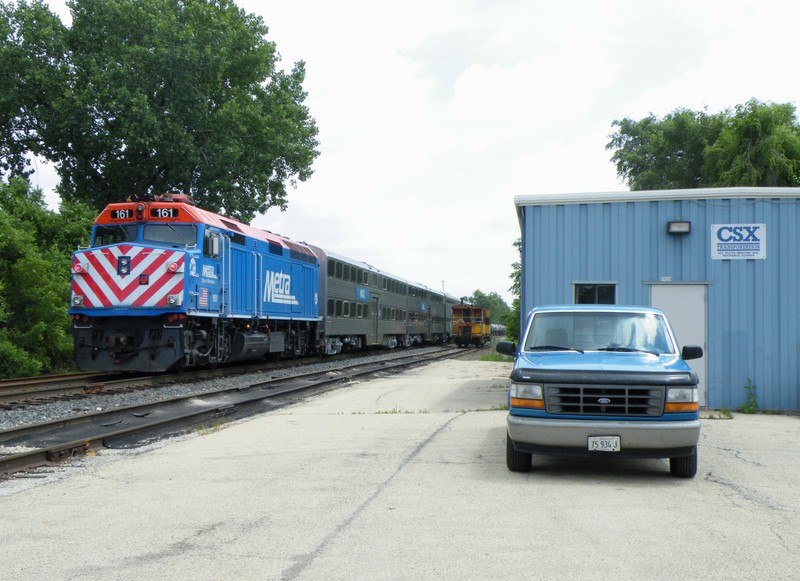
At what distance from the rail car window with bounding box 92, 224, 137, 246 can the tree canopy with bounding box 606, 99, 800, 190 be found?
26810 mm

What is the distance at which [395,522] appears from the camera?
18.2 feet

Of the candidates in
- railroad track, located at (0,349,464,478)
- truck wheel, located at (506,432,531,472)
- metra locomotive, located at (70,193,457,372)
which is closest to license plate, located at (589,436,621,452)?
truck wheel, located at (506,432,531,472)

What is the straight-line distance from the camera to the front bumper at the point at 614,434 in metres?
6.88

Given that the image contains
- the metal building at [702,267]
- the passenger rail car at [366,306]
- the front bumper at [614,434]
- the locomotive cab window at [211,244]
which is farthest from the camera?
the passenger rail car at [366,306]

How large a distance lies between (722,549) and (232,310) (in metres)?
15.0

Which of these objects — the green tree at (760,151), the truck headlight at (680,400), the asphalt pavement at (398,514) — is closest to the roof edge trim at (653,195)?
the asphalt pavement at (398,514)

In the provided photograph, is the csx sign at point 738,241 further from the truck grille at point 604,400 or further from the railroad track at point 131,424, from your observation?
A: the railroad track at point 131,424

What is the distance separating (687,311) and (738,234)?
1.61m

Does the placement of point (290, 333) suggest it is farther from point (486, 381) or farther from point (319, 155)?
point (319, 155)

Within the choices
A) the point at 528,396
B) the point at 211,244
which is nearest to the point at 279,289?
the point at 211,244

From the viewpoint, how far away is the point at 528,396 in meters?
7.16

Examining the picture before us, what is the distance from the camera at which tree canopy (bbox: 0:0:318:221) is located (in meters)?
28.3

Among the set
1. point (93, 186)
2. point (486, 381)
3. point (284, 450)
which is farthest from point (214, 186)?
point (284, 450)

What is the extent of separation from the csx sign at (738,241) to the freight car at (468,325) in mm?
39341
